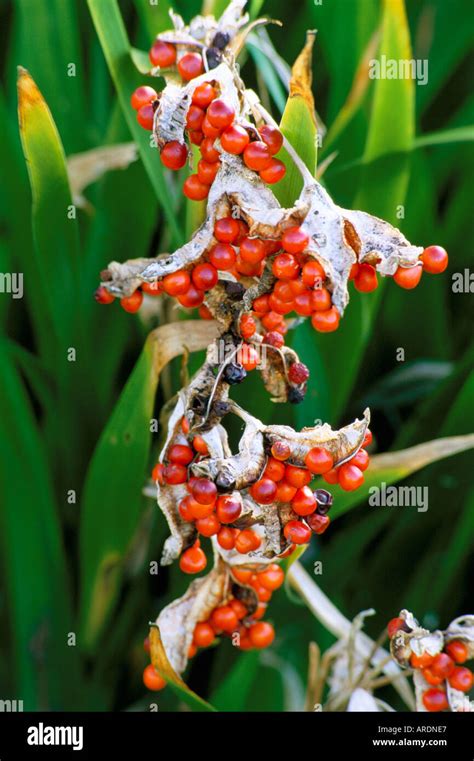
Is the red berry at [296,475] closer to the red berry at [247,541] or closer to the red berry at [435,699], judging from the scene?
the red berry at [247,541]

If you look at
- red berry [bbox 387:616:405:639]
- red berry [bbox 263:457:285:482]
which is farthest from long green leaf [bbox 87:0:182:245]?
red berry [bbox 387:616:405:639]

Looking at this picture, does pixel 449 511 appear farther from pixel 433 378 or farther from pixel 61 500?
pixel 61 500

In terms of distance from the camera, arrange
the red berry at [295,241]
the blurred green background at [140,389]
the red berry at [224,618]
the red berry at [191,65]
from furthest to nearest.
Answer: the blurred green background at [140,389], the red berry at [224,618], the red berry at [191,65], the red berry at [295,241]

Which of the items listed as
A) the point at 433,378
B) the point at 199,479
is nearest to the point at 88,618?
the point at 199,479

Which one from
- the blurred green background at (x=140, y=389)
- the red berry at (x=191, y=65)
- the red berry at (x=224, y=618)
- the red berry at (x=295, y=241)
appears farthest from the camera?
the blurred green background at (x=140, y=389)

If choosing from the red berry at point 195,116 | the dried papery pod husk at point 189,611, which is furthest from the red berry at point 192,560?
the red berry at point 195,116
